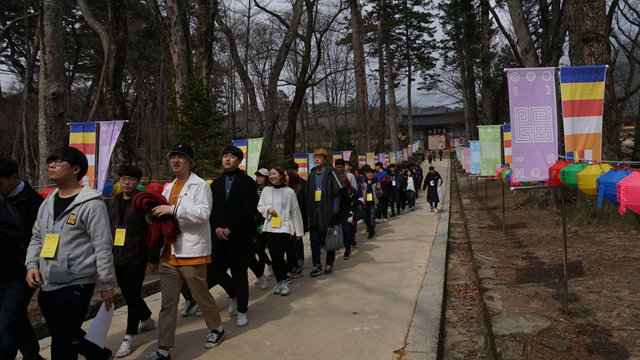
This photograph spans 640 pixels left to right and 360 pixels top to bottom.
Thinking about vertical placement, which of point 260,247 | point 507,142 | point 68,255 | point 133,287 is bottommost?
point 260,247

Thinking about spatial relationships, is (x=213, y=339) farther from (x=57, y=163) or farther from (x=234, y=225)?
(x=57, y=163)

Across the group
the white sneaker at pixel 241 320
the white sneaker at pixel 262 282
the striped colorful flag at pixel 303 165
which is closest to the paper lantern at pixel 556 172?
the white sneaker at pixel 241 320

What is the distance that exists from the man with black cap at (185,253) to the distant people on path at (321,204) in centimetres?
269

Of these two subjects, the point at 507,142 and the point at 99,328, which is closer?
the point at 99,328

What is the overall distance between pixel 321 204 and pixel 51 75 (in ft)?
16.9

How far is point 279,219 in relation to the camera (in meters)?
5.09

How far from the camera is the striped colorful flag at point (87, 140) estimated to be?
20.6 feet

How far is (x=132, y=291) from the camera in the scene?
12.5 feet

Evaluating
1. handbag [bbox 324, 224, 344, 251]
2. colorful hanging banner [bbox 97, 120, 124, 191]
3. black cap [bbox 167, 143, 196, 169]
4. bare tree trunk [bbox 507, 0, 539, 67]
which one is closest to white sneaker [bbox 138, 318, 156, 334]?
black cap [bbox 167, 143, 196, 169]

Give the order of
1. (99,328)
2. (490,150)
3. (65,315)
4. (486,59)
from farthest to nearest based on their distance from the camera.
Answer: (486,59) → (490,150) → (99,328) → (65,315)

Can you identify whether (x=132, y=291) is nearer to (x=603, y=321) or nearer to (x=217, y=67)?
(x=603, y=321)

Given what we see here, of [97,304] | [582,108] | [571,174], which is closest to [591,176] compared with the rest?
[571,174]

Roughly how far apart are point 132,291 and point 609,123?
872 cm

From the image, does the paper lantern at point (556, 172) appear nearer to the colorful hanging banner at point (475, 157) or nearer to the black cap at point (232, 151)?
the black cap at point (232, 151)
